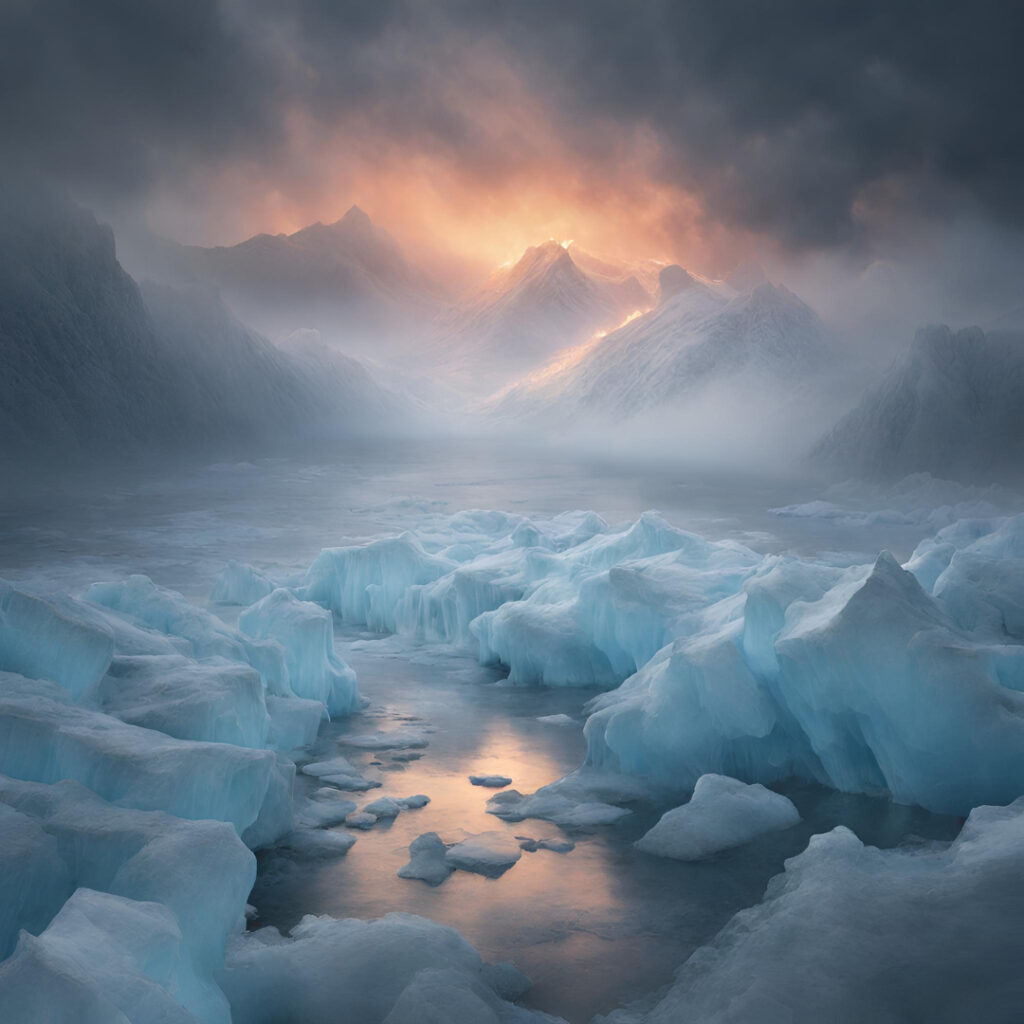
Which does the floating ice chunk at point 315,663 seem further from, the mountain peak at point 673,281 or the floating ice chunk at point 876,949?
the mountain peak at point 673,281

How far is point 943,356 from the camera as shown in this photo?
38.1 metres

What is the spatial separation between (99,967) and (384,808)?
4362 millimetres

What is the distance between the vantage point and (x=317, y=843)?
285 inches

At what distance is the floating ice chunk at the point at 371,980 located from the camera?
4.35 m

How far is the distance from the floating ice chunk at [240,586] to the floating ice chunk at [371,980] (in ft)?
39.1

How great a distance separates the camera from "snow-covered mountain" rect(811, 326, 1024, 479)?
118 feet

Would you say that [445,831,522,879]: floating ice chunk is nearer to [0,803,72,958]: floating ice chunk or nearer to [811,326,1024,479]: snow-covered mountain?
[0,803,72,958]: floating ice chunk

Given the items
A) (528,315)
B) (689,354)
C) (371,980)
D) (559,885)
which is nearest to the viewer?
(371,980)

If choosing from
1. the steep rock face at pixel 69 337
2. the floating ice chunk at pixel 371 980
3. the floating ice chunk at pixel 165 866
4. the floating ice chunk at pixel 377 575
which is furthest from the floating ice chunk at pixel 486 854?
the steep rock face at pixel 69 337

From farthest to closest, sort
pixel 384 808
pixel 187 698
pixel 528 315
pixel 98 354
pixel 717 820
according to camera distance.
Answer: pixel 528 315 < pixel 98 354 < pixel 384 808 < pixel 187 698 < pixel 717 820

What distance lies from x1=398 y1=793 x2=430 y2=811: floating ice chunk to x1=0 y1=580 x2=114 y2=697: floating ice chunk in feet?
8.95

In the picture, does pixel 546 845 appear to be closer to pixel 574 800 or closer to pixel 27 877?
pixel 574 800

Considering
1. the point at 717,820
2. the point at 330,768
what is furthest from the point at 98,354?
the point at 717,820

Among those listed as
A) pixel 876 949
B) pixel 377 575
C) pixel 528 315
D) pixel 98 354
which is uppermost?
pixel 528 315
